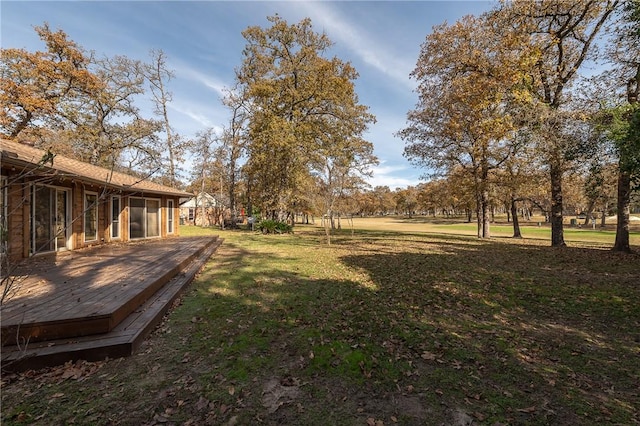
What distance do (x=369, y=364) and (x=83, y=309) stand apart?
13.0 feet

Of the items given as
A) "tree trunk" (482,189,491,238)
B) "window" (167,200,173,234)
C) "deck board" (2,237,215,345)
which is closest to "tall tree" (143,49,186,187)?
"window" (167,200,173,234)

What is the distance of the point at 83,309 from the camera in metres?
4.00

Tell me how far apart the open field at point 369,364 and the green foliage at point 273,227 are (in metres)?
14.8

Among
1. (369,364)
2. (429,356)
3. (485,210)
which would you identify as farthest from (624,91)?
(369,364)

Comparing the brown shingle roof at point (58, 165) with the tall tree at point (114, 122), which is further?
the tall tree at point (114, 122)

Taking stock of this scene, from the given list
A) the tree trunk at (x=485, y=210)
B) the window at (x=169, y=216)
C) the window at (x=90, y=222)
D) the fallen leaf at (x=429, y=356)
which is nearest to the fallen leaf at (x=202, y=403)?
the fallen leaf at (x=429, y=356)

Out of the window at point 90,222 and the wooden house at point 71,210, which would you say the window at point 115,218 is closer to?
the wooden house at point 71,210

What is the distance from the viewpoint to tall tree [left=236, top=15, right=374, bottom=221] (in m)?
20.4

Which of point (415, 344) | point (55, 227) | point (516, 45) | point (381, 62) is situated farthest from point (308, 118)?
point (415, 344)

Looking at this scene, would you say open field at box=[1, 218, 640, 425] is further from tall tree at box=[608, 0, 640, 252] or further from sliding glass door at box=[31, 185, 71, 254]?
sliding glass door at box=[31, 185, 71, 254]

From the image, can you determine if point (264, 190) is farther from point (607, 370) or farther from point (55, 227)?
point (607, 370)

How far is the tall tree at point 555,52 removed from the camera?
36.6ft

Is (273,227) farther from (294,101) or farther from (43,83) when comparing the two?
(43,83)

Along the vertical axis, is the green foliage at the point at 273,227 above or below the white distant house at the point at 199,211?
below
